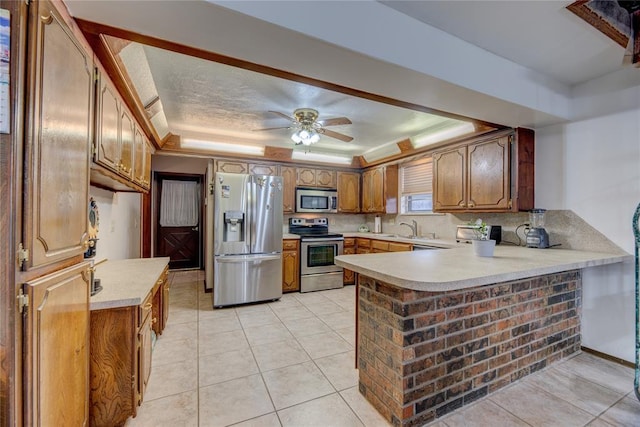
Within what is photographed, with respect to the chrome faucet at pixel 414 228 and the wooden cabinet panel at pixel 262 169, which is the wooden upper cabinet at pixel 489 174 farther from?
the wooden cabinet panel at pixel 262 169

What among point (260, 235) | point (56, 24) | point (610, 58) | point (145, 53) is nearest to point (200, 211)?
point (260, 235)

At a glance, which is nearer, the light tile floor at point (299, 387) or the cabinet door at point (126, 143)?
the light tile floor at point (299, 387)

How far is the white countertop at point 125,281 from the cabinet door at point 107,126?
790 mm

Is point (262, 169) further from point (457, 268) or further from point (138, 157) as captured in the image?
point (457, 268)

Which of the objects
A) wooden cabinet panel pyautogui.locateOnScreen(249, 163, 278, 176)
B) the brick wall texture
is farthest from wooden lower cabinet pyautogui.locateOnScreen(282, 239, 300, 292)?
the brick wall texture

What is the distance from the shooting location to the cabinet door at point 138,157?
2.50 meters

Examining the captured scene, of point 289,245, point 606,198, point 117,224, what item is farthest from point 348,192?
point 117,224

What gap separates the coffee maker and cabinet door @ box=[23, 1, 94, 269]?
3569mm

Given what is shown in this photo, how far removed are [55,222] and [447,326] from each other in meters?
2.03

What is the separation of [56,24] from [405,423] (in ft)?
8.19

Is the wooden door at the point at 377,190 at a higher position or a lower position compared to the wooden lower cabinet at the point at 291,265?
higher

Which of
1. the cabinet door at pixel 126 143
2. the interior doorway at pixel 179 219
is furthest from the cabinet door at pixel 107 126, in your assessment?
the interior doorway at pixel 179 219

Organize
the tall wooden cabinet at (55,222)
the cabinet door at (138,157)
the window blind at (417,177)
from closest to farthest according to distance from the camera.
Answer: the tall wooden cabinet at (55,222)
the cabinet door at (138,157)
the window blind at (417,177)

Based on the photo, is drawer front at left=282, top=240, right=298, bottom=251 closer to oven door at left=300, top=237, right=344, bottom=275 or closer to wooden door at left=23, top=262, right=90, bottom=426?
oven door at left=300, top=237, right=344, bottom=275
